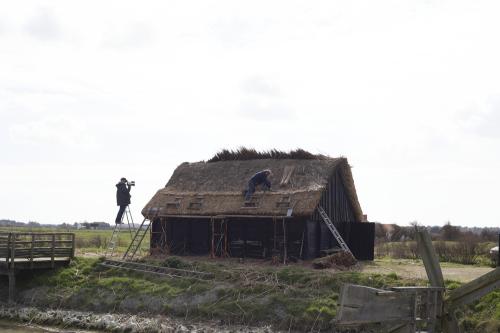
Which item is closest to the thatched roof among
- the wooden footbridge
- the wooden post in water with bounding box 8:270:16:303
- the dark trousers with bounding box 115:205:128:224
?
the dark trousers with bounding box 115:205:128:224

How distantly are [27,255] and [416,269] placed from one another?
17087 millimetres

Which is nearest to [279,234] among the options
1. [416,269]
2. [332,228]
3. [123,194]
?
[332,228]

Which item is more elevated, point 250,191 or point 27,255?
point 250,191

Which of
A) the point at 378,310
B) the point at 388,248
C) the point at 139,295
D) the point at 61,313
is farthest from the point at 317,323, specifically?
the point at 388,248

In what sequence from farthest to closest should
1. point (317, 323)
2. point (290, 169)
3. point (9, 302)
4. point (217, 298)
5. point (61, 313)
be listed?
point (290, 169) → point (9, 302) → point (61, 313) → point (217, 298) → point (317, 323)

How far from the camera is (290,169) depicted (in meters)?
33.2

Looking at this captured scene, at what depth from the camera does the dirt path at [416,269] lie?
82.2 ft

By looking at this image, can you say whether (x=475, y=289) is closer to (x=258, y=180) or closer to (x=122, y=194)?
(x=258, y=180)

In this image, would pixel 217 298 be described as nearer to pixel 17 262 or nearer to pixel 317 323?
pixel 317 323

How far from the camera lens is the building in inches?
1212

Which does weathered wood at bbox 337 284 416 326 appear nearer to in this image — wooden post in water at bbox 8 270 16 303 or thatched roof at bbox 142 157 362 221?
thatched roof at bbox 142 157 362 221

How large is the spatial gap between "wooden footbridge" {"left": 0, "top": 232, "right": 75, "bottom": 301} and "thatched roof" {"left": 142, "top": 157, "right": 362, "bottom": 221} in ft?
16.4

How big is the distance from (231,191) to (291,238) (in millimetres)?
4322

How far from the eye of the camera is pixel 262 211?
1211 inches
